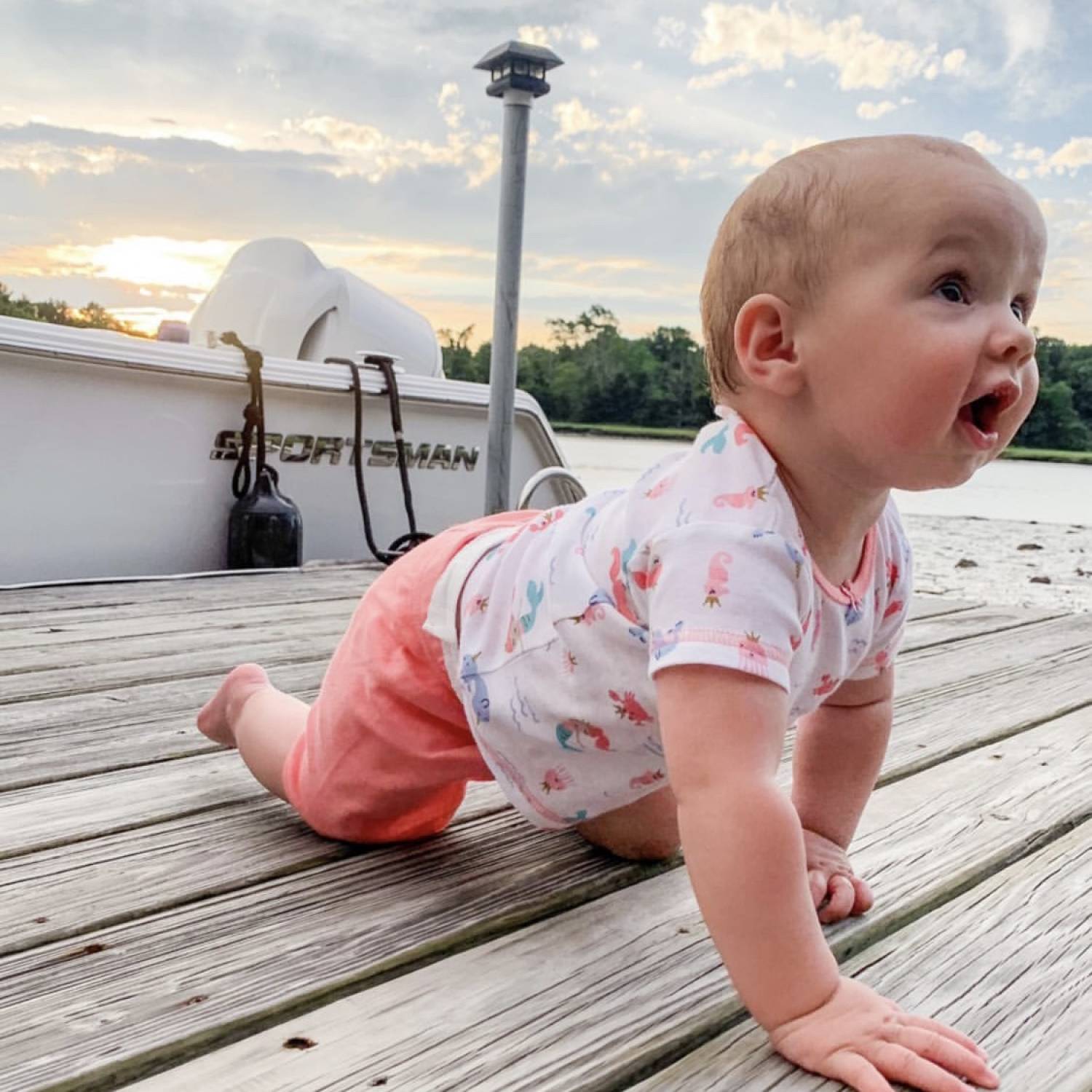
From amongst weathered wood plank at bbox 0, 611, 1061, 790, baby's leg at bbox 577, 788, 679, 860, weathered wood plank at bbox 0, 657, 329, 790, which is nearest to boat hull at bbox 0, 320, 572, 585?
weathered wood plank at bbox 0, 611, 1061, 790

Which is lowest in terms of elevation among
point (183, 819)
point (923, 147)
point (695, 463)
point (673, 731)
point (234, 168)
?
point (183, 819)

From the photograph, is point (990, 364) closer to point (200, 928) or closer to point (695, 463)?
point (695, 463)

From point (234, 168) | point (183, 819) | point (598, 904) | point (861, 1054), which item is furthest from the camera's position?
point (234, 168)

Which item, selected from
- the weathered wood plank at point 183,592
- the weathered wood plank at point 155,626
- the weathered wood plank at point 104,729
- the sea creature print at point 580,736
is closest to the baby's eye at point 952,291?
the sea creature print at point 580,736

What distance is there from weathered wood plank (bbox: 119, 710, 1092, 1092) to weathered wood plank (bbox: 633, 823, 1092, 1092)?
1 centimetres

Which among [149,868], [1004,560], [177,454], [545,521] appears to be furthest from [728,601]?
[1004,560]

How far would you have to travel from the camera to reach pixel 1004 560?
5504mm

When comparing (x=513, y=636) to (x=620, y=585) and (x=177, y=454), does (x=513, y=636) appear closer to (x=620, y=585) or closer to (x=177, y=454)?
(x=620, y=585)

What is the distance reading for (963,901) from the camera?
1109mm

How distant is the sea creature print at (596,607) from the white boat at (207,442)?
213 centimetres

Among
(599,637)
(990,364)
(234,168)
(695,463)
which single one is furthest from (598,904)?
(234,168)

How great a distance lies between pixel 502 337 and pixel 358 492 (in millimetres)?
613

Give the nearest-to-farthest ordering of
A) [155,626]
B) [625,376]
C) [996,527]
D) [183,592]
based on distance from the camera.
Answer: [155,626] → [183,592] → [996,527] → [625,376]

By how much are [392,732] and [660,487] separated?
1.34 feet
